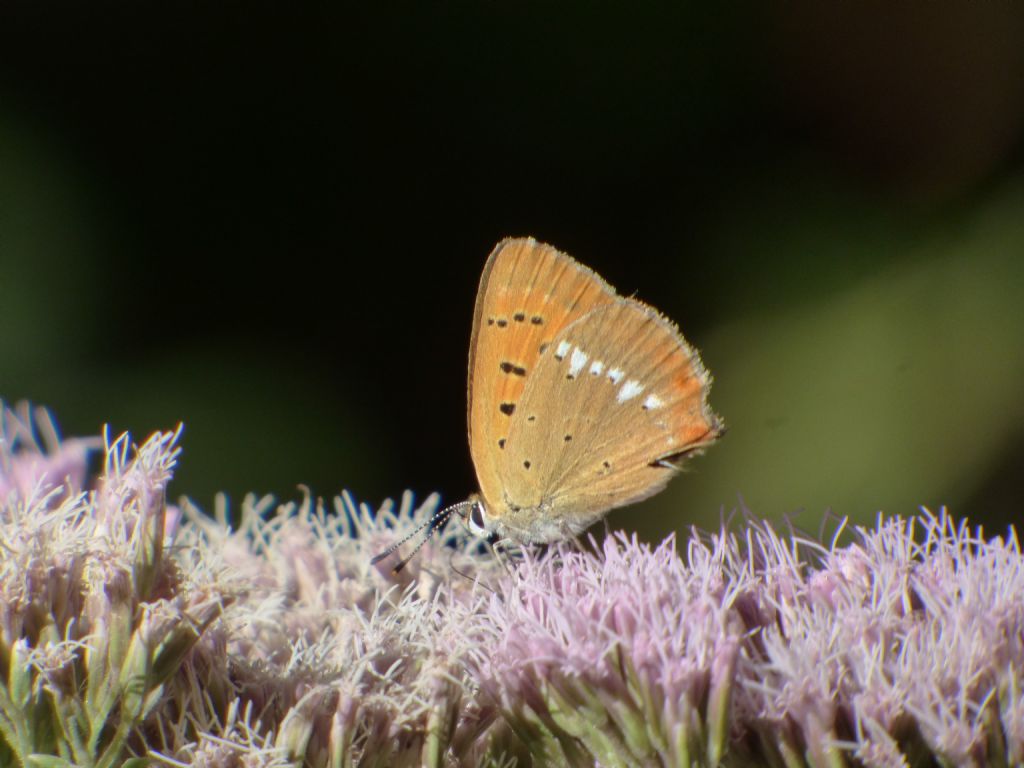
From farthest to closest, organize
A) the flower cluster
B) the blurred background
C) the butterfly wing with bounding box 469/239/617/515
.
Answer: the blurred background, the butterfly wing with bounding box 469/239/617/515, the flower cluster

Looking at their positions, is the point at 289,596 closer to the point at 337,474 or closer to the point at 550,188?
the point at 337,474

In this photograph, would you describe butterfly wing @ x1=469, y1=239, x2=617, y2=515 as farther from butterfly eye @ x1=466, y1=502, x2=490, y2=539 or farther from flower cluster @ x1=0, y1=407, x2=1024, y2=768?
flower cluster @ x1=0, y1=407, x2=1024, y2=768

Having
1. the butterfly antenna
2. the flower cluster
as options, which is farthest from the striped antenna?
the flower cluster

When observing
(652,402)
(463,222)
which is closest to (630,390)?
(652,402)

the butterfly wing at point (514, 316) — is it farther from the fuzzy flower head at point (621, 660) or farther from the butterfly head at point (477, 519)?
the fuzzy flower head at point (621, 660)

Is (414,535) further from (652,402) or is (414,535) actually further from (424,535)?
(652,402)

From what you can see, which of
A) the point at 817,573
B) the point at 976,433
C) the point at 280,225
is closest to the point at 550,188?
the point at 280,225

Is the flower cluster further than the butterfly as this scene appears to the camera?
No

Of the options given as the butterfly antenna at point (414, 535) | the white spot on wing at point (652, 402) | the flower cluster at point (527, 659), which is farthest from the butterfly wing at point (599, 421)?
the flower cluster at point (527, 659)
